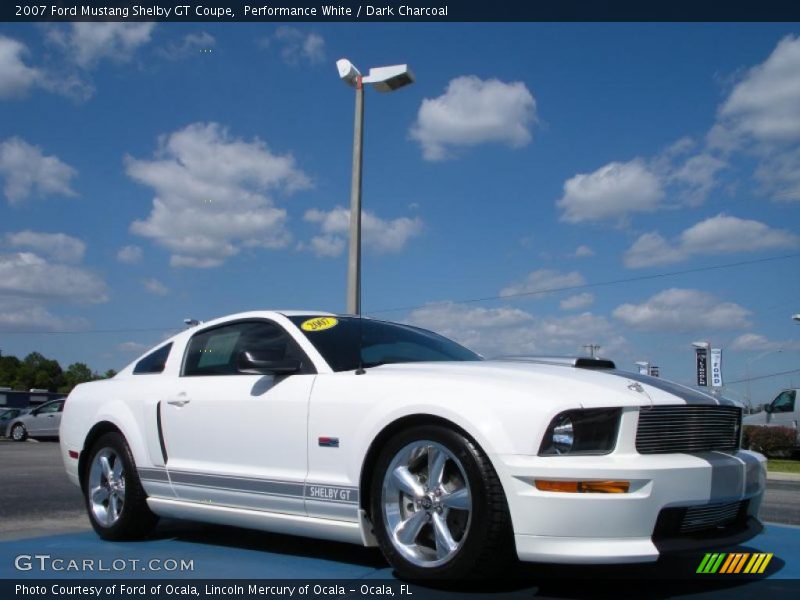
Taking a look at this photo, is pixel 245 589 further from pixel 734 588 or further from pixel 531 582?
pixel 734 588

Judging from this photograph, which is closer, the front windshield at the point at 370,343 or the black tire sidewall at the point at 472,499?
the black tire sidewall at the point at 472,499

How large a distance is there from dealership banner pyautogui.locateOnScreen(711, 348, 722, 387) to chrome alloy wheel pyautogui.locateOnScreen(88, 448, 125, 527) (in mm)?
26689

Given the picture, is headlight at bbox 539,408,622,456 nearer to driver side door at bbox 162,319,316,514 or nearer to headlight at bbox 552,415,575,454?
headlight at bbox 552,415,575,454

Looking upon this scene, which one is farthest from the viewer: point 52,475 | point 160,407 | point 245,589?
point 52,475

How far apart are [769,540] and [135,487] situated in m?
4.11

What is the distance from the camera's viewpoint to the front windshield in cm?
474

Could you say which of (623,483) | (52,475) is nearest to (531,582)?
(623,483)

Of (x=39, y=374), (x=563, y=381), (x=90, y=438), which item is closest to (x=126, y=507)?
(x=90, y=438)

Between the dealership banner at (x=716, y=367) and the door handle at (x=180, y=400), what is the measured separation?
26861mm

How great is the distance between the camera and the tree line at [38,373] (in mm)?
133500

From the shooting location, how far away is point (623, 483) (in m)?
3.47

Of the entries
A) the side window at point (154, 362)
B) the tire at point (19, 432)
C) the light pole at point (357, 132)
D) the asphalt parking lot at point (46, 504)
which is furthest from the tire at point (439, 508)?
the tire at point (19, 432)

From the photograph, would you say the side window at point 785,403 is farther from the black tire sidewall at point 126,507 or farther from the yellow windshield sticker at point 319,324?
the black tire sidewall at point 126,507

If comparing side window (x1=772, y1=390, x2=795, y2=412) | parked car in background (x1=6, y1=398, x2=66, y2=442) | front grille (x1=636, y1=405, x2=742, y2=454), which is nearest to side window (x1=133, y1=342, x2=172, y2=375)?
front grille (x1=636, y1=405, x2=742, y2=454)
